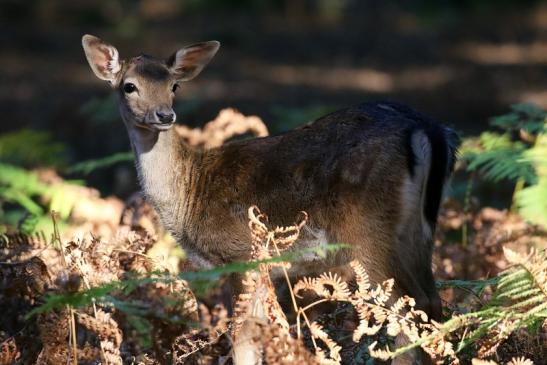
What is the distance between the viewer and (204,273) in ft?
14.0

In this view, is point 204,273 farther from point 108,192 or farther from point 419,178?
point 108,192

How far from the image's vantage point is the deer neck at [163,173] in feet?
21.0

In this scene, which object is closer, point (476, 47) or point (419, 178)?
point (419, 178)

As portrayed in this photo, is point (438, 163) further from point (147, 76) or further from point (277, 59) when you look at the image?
point (277, 59)

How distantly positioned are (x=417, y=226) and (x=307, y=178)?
68 centimetres

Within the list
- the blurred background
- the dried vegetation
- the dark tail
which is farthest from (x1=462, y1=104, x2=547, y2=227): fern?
the blurred background

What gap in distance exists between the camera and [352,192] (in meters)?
5.70

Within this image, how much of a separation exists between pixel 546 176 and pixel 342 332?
207 cm

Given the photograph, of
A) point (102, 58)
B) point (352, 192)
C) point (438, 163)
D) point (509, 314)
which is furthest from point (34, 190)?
point (509, 314)

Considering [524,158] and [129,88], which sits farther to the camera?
[524,158]

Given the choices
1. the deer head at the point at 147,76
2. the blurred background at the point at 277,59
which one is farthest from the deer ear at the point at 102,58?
the blurred background at the point at 277,59

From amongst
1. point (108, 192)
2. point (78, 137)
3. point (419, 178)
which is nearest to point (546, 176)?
point (419, 178)

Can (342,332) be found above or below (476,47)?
above

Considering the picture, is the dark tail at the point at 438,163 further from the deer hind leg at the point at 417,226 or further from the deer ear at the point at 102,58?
the deer ear at the point at 102,58
